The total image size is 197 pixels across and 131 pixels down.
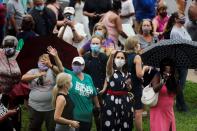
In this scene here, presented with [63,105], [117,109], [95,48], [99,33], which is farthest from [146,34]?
[63,105]

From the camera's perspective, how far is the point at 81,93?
10039 mm

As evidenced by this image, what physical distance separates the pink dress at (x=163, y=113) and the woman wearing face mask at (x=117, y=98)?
1.30ft

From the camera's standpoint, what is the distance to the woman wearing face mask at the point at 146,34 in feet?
41.3

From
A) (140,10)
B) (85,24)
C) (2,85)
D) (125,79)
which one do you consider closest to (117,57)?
(125,79)

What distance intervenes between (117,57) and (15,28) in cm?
418

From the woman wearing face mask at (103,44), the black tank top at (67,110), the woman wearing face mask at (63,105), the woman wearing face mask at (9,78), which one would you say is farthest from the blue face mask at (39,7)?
the black tank top at (67,110)

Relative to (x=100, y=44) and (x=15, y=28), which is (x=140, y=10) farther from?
(x=100, y=44)

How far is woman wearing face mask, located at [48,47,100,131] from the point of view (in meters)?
10.0

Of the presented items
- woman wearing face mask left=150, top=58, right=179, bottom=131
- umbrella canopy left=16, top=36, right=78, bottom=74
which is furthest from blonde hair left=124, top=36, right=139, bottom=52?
umbrella canopy left=16, top=36, right=78, bottom=74

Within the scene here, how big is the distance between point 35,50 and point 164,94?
6.98 ft

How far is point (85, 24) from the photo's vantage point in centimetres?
1455

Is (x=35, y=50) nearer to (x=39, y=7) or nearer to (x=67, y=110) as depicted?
(x=67, y=110)

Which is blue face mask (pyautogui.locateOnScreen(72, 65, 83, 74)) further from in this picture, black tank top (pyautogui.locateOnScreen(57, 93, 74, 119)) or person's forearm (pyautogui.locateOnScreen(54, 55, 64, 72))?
black tank top (pyautogui.locateOnScreen(57, 93, 74, 119))

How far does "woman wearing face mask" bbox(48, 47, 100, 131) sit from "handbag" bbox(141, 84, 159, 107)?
753 millimetres
